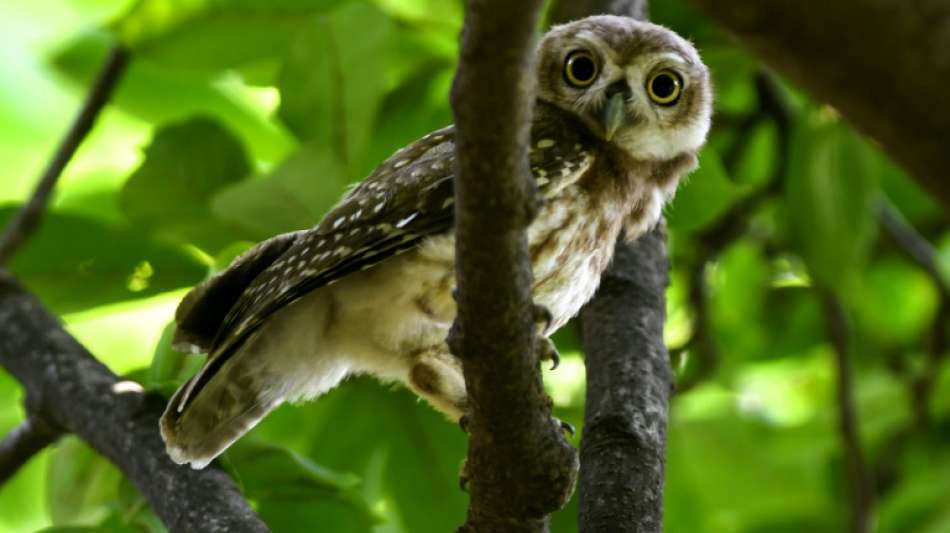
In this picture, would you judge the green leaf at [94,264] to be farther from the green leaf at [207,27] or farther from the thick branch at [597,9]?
the thick branch at [597,9]

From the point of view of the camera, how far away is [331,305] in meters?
2.51

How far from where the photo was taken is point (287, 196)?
269 cm

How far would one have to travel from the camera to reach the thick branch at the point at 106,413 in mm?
2285

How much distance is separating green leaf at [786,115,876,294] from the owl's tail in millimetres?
1504

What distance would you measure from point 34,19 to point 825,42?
13.0 feet

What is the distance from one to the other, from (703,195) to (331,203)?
2.72ft

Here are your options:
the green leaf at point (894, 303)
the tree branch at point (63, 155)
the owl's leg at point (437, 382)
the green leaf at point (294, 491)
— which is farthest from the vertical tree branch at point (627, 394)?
the green leaf at point (894, 303)

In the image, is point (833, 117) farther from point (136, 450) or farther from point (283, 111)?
point (136, 450)

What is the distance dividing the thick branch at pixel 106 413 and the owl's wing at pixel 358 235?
19 centimetres

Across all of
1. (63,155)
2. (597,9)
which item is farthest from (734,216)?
(63,155)

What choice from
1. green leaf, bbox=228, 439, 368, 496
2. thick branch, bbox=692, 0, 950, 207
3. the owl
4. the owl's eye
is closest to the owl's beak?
the owl

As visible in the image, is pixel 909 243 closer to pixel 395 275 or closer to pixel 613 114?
pixel 613 114

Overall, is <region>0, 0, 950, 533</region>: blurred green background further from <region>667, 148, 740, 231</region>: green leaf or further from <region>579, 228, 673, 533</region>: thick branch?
<region>579, 228, 673, 533</region>: thick branch

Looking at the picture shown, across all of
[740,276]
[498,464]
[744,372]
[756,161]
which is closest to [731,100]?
[756,161]
